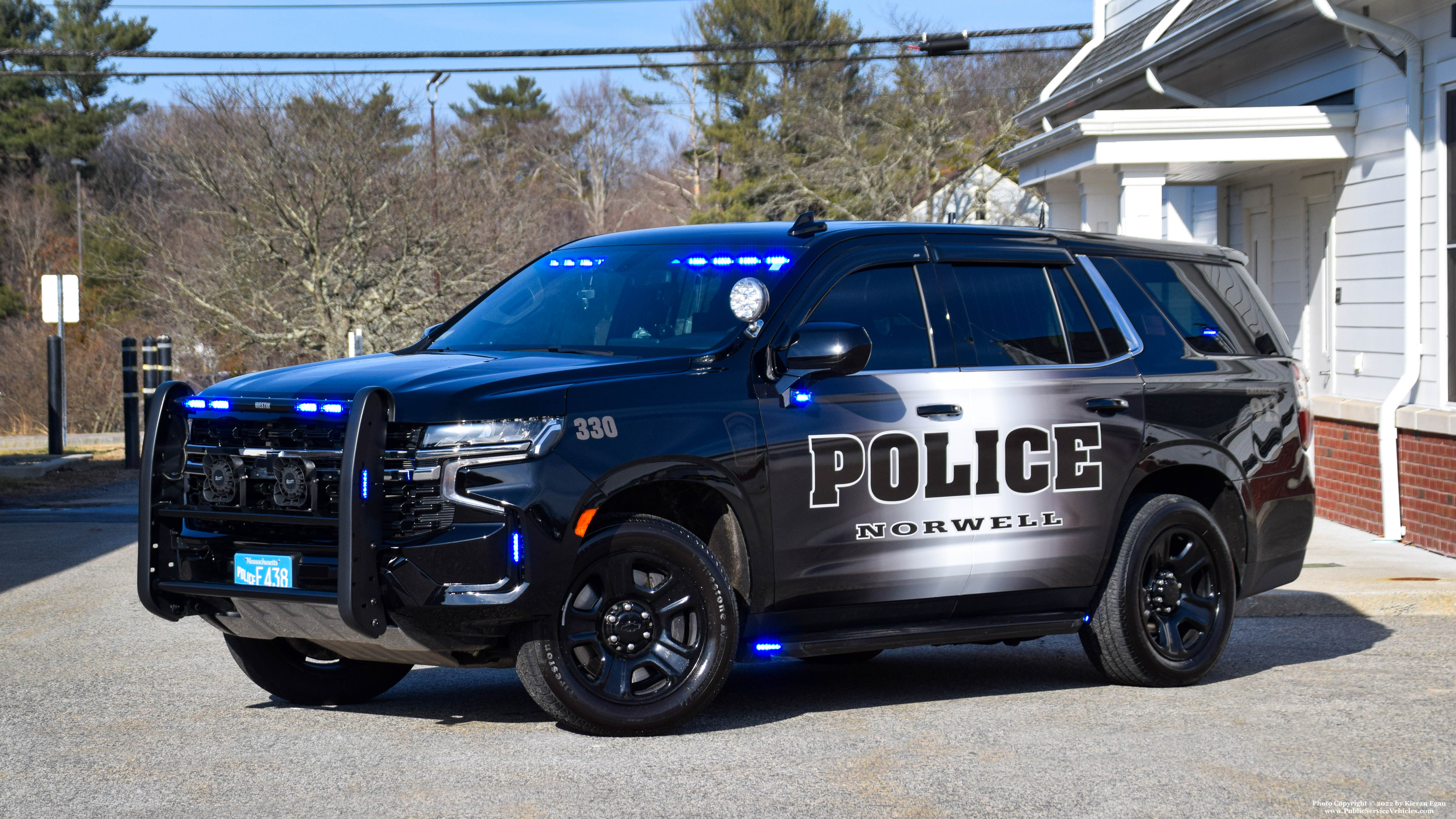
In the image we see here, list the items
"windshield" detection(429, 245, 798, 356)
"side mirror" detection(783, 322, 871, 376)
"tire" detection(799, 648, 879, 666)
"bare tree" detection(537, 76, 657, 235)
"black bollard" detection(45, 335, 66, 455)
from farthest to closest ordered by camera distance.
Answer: "bare tree" detection(537, 76, 657, 235) < "black bollard" detection(45, 335, 66, 455) < "tire" detection(799, 648, 879, 666) < "windshield" detection(429, 245, 798, 356) < "side mirror" detection(783, 322, 871, 376)

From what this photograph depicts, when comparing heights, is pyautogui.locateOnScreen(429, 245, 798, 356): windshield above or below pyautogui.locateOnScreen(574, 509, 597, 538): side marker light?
above

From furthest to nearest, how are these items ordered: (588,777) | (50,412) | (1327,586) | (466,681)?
1. (50,412)
2. (1327,586)
3. (466,681)
4. (588,777)

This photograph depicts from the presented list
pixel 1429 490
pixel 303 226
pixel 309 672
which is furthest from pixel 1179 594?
pixel 303 226

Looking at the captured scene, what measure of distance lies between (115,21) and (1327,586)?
6546 centimetres

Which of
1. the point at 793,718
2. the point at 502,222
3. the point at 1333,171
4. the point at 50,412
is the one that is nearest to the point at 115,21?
the point at 502,222

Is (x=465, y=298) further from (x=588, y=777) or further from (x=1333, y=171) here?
(x=588, y=777)

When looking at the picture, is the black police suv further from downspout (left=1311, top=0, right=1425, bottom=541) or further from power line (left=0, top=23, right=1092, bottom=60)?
power line (left=0, top=23, right=1092, bottom=60)

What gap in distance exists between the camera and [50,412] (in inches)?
907

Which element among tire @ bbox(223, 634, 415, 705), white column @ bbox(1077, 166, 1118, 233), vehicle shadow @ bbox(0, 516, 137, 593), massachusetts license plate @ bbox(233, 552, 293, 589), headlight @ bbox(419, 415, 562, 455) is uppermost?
white column @ bbox(1077, 166, 1118, 233)

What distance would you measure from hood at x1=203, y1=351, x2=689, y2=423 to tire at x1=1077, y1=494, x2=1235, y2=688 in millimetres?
2367

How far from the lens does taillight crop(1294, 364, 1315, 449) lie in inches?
316

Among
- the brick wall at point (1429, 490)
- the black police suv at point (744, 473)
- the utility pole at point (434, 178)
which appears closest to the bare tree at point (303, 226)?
the utility pole at point (434, 178)

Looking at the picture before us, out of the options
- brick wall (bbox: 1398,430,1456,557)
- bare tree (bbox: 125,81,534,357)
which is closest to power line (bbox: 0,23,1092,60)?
bare tree (bbox: 125,81,534,357)

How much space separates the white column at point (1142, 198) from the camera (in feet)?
46.8
